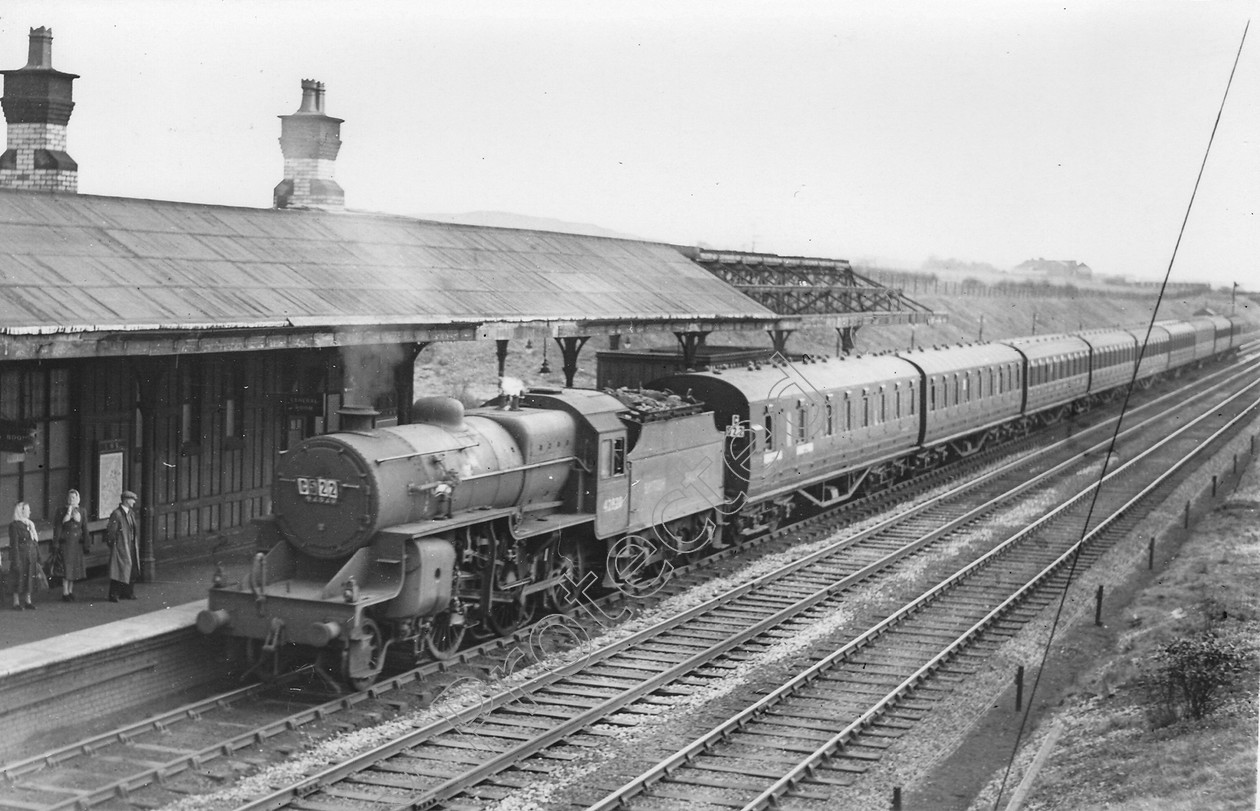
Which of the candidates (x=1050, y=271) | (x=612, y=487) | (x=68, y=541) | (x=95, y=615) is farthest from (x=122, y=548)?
(x=1050, y=271)

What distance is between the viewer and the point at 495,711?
40.9 feet

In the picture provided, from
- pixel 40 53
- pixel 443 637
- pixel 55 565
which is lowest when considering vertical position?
pixel 443 637

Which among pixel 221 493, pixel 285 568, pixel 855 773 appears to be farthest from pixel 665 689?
pixel 221 493


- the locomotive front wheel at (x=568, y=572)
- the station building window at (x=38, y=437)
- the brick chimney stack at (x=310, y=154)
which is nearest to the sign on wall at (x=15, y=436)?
the station building window at (x=38, y=437)

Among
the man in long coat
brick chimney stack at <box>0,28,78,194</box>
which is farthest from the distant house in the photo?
the man in long coat

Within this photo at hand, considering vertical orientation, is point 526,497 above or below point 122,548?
above

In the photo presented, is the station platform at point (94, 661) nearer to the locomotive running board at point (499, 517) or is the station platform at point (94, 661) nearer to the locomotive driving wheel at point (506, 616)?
the locomotive running board at point (499, 517)

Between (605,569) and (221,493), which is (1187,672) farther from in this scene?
(221,493)

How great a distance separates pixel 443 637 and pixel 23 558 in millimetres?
4619

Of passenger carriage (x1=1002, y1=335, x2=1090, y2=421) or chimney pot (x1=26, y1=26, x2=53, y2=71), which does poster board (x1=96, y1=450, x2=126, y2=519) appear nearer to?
chimney pot (x1=26, y1=26, x2=53, y2=71)

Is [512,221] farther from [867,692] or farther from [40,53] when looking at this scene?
[867,692]

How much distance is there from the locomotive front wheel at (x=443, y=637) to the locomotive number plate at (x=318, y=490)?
177 centimetres

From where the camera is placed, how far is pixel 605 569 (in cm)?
1695

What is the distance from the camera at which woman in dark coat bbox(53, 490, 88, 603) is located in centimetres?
1407
